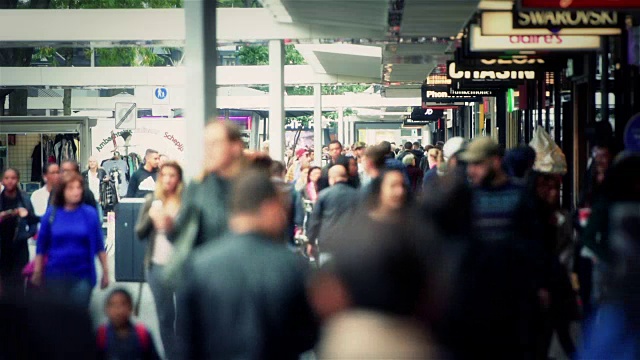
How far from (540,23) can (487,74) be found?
8.50m

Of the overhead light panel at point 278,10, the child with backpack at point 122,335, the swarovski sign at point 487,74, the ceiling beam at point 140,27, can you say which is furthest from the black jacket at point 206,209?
the swarovski sign at point 487,74

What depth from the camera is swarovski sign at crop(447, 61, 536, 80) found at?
2214cm

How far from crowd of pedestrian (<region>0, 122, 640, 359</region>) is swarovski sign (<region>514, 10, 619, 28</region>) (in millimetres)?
3484

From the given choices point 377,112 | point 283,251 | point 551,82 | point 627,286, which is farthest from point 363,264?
point 377,112

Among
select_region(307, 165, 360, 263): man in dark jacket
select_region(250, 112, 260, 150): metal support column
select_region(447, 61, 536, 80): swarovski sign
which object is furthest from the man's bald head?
select_region(250, 112, 260, 150): metal support column

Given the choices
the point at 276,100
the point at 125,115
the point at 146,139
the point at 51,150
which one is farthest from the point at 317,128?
the point at 276,100

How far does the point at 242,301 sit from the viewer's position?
559 cm

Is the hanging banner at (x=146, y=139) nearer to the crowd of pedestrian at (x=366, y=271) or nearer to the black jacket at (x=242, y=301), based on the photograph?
the crowd of pedestrian at (x=366, y=271)

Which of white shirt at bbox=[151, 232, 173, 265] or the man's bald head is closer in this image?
white shirt at bbox=[151, 232, 173, 265]

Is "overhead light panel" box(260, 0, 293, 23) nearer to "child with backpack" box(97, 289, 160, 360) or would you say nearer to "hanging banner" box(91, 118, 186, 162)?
"child with backpack" box(97, 289, 160, 360)

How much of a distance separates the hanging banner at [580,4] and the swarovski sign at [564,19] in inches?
76.4

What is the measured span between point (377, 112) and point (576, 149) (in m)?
41.4

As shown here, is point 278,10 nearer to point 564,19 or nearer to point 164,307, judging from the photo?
point 564,19

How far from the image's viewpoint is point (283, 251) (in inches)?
225
